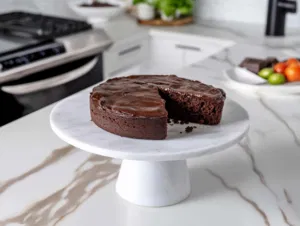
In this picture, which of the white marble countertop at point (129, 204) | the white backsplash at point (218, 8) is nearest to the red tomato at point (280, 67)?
the white marble countertop at point (129, 204)

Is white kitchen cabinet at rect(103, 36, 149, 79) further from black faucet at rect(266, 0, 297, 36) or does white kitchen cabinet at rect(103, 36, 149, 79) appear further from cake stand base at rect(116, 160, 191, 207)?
cake stand base at rect(116, 160, 191, 207)

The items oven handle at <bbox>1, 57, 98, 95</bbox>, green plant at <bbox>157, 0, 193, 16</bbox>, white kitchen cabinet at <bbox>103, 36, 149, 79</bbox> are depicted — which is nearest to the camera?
oven handle at <bbox>1, 57, 98, 95</bbox>

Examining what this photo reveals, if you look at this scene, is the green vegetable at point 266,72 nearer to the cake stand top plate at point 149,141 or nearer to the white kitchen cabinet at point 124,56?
the cake stand top plate at point 149,141

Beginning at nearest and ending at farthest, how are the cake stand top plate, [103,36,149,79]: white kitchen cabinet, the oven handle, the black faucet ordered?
the cake stand top plate < the oven handle < the black faucet < [103,36,149,79]: white kitchen cabinet

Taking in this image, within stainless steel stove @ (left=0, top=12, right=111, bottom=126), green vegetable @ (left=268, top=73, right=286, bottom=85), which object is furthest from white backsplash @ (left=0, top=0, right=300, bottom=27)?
green vegetable @ (left=268, top=73, right=286, bottom=85)

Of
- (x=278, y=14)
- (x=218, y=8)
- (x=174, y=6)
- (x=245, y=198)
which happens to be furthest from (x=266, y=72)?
(x=218, y=8)

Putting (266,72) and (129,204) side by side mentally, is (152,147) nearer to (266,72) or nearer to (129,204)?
(129,204)
